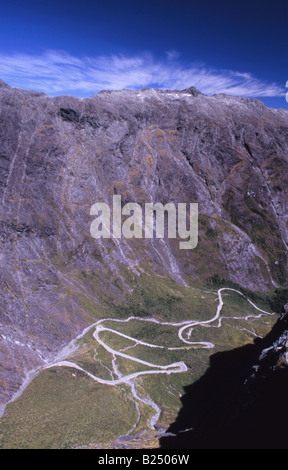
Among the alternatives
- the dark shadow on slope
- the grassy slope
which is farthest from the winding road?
the dark shadow on slope

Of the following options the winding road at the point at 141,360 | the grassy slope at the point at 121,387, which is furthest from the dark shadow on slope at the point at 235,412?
the winding road at the point at 141,360

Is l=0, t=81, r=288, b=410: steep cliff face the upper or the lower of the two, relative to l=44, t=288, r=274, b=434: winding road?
upper

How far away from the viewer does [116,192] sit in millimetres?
109062

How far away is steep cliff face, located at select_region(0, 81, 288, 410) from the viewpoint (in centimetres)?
7662

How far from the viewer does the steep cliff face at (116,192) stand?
3017 inches

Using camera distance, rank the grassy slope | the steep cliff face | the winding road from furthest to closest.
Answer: the steep cliff face < the winding road < the grassy slope

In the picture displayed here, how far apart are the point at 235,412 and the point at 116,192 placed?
263 feet

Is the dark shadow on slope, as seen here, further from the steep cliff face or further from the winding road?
the steep cliff face

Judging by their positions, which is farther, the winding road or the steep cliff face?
the steep cliff face

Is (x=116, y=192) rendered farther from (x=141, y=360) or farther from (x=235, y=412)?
(x=235, y=412)

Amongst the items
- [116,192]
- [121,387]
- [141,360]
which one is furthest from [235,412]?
[116,192]

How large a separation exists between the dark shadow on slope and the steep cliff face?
98.2 feet
